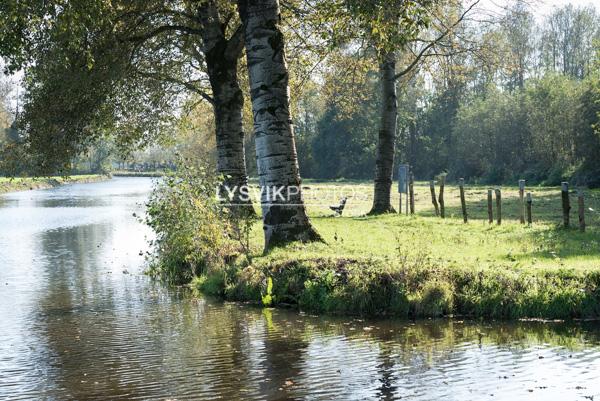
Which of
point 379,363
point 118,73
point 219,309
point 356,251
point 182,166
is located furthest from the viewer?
point 118,73

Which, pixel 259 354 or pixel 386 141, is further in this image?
pixel 386 141

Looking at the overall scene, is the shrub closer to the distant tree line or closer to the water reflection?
the water reflection

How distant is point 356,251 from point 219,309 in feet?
10.3

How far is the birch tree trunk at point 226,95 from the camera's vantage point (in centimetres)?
2125

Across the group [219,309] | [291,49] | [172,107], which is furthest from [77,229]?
[219,309]

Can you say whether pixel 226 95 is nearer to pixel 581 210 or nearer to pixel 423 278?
pixel 581 210

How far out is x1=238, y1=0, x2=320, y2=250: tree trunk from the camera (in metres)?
14.9

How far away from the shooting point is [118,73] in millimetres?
19312

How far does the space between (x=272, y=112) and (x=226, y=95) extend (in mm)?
7228

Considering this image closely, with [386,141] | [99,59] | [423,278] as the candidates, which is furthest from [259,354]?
[386,141]

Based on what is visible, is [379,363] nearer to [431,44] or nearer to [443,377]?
[443,377]

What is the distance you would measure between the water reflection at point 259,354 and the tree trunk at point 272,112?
264cm

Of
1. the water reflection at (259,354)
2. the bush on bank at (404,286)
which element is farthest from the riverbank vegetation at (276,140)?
the water reflection at (259,354)

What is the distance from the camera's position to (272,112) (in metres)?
15.0
